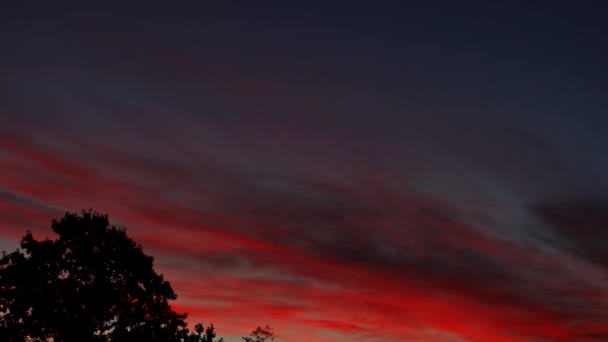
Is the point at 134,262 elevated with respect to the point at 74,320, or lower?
elevated

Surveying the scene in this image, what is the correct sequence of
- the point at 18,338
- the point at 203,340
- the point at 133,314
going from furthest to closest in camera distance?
the point at 203,340, the point at 133,314, the point at 18,338

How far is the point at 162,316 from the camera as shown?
192 ft

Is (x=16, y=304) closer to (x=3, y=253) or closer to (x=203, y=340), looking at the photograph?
(x=3, y=253)

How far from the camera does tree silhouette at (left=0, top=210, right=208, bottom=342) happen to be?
2084 inches

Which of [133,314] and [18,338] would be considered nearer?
[18,338]

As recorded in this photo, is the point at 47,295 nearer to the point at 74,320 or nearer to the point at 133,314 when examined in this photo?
the point at 74,320

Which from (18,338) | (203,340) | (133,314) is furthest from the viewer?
(203,340)

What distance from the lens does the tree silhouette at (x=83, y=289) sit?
2084 inches

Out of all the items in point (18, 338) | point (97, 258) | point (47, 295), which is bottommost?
point (18, 338)

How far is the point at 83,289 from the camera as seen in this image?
54.0 meters

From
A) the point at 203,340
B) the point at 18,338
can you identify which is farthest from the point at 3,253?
the point at 203,340

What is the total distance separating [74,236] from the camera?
55656 mm

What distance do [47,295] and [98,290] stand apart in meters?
3.86

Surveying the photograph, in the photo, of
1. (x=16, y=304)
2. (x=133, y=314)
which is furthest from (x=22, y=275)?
(x=133, y=314)
